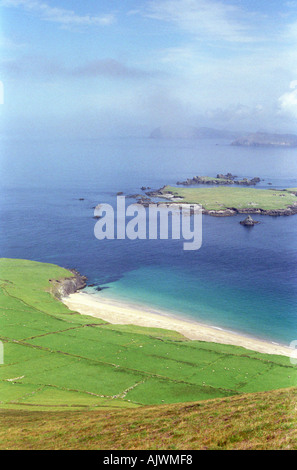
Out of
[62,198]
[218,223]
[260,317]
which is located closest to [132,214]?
[218,223]

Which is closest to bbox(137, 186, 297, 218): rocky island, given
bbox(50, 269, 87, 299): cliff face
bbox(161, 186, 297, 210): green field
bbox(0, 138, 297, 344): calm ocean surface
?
bbox(161, 186, 297, 210): green field

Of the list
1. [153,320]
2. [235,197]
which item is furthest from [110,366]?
[235,197]

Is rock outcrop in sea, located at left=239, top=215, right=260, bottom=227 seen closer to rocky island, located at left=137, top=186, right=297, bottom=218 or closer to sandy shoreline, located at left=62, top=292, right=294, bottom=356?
rocky island, located at left=137, top=186, right=297, bottom=218

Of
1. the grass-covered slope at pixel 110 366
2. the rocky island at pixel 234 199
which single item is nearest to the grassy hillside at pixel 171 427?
the grass-covered slope at pixel 110 366

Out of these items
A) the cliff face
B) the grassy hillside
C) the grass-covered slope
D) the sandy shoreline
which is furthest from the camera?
the cliff face

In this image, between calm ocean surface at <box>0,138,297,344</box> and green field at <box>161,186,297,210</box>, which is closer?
calm ocean surface at <box>0,138,297,344</box>

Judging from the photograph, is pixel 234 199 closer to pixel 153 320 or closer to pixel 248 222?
pixel 248 222

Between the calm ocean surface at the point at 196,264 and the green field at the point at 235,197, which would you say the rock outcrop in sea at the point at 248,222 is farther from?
the green field at the point at 235,197
